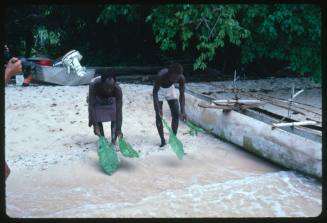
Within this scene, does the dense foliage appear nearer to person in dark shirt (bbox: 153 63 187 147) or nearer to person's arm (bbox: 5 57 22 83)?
person in dark shirt (bbox: 153 63 187 147)

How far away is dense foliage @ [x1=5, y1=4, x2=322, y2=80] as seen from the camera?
7754 mm

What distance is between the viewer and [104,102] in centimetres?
514

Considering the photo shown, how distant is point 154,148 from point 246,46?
4.32 m

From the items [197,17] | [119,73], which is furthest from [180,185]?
[119,73]

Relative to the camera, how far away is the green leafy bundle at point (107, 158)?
4637 mm

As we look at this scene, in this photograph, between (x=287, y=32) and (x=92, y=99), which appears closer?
(x=92, y=99)

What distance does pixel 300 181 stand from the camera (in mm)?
4535

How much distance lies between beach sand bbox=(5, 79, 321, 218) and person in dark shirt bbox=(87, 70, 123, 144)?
0.41 meters

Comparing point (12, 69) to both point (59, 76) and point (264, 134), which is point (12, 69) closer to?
point (264, 134)

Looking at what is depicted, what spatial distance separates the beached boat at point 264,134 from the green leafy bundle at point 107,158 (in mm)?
1692

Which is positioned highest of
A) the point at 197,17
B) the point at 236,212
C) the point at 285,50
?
the point at 197,17

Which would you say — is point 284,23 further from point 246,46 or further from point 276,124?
point 276,124

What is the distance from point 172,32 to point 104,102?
289 cm

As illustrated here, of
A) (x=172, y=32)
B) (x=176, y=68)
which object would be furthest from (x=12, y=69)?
(x=172, y=32)
